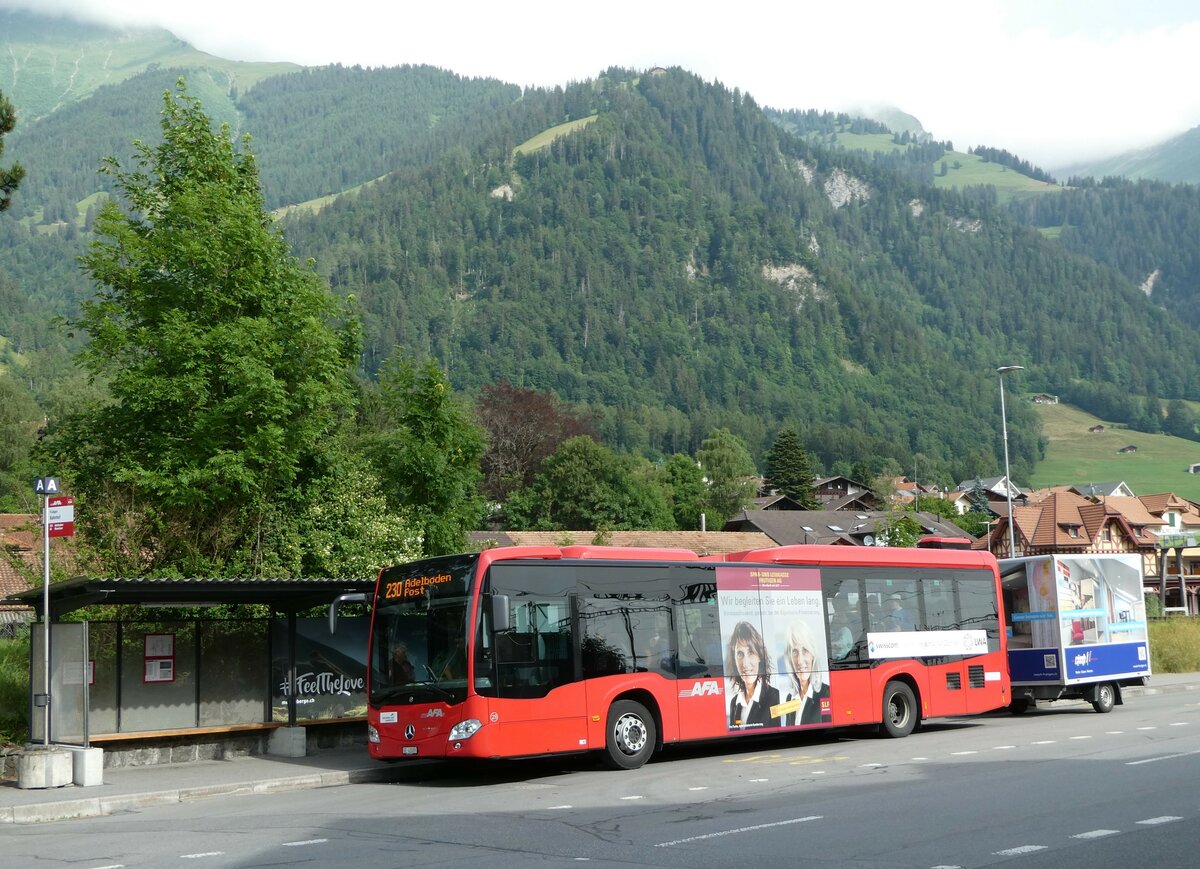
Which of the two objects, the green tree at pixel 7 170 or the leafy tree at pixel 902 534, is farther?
the leafy tree at pixel 902 534

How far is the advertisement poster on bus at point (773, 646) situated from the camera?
780 inches

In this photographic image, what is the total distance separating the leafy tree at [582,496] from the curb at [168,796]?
76426 mm

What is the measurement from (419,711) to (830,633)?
7.45 meters

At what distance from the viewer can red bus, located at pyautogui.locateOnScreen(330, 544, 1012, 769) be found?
17203 mm

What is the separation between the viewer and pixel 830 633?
21.4 metres

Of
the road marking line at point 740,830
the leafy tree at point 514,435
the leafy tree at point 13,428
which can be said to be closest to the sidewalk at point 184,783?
the road marking line at point 740,830

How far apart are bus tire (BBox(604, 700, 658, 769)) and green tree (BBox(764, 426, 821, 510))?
130m

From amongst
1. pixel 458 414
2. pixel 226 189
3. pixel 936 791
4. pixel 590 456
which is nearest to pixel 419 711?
pixel 936 791

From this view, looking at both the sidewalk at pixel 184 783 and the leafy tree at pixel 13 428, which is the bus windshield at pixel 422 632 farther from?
the leafy tree at pixel 13 428

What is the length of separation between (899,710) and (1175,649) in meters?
23.3

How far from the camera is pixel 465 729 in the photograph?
16875 millimetres

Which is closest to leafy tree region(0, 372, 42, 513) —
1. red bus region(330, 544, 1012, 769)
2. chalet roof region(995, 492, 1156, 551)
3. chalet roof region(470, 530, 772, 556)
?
chalet roof region(470, 530, 772, 556)

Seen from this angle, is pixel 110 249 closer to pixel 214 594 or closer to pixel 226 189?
pixel 226 189

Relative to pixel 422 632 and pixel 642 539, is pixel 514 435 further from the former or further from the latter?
pixel 422 632
